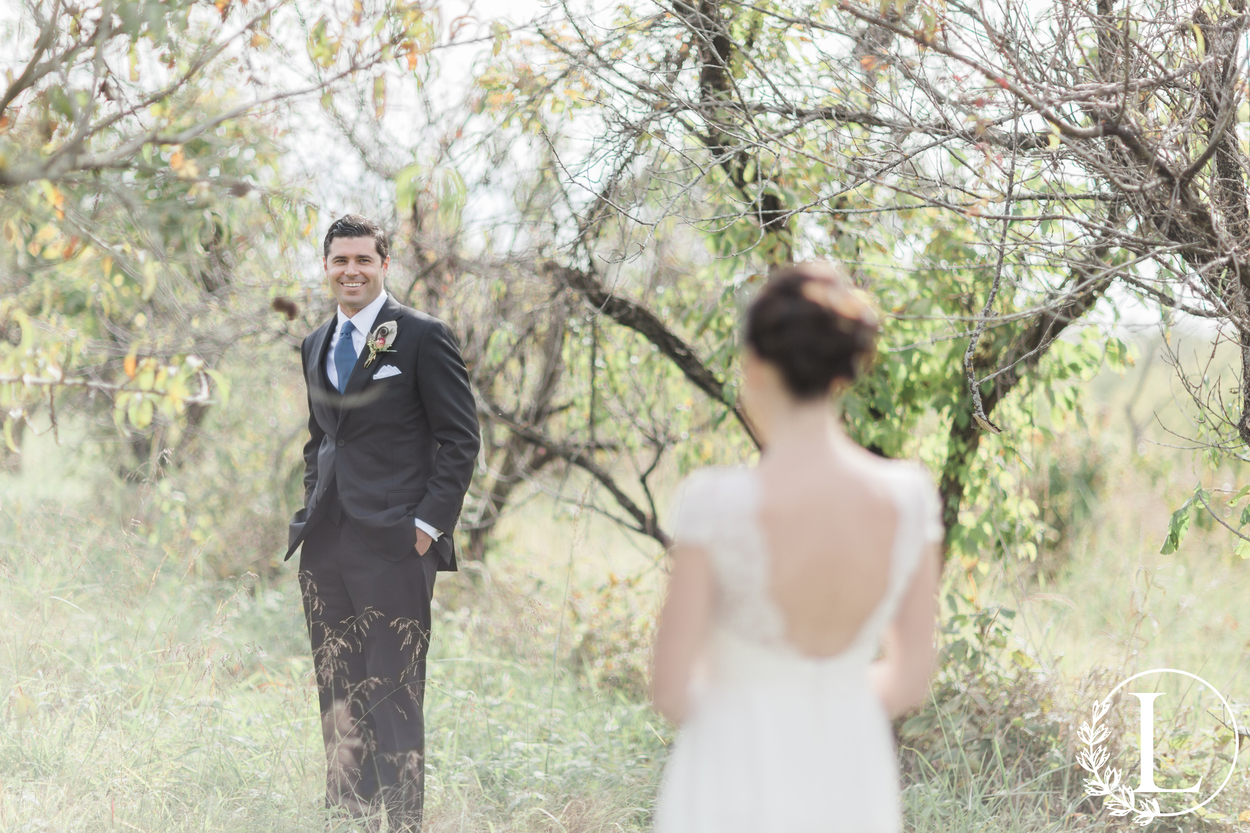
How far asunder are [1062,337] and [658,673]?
3751mm

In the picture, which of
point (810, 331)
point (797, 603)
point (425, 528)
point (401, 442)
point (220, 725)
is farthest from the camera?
point (220, 725)

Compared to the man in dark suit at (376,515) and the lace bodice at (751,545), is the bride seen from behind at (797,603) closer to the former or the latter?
the lace bodice at (751,545)

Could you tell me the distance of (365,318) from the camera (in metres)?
3.42

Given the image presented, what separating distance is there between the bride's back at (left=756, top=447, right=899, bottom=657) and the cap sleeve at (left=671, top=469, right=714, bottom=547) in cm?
9

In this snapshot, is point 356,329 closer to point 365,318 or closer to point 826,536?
point 365,318

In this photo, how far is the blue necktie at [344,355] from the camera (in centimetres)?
341

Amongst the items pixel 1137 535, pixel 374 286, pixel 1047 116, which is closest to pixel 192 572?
pixel 374 286

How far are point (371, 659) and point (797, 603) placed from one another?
2129mm

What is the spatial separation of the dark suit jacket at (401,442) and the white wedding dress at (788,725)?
1.74 m

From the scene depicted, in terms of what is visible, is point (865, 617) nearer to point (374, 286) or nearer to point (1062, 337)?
point (374, 286)

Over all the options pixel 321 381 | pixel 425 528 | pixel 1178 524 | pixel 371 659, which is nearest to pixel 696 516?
pixel 425 528

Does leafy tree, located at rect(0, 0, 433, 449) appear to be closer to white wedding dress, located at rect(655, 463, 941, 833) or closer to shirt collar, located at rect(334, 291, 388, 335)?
shirt collar, located at rect(334, 291, 388, 335)

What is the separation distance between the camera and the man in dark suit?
10.9 feet

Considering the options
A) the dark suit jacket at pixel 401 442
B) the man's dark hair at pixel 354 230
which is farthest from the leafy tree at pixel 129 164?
the dark suit jacket at pixel 401 442
